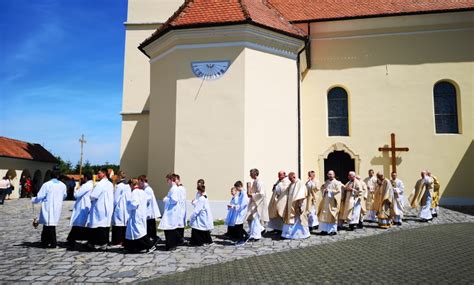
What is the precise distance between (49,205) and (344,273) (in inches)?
250

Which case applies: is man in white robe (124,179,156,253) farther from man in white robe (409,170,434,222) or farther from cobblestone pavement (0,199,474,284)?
man in white robe (409,170,434,222)

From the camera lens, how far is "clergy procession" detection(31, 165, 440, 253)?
7594 millimetres

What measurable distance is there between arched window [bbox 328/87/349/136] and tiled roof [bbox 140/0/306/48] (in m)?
3.79

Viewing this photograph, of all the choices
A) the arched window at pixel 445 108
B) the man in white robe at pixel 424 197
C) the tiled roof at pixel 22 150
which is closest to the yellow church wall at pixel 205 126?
the man in white robe at pixel 424 197

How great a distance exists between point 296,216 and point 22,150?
25982mm

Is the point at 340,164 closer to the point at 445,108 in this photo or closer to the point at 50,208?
the point at 445,108

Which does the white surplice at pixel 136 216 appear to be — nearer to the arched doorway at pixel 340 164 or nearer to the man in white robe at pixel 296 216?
the man in white robe at pixel 296 216

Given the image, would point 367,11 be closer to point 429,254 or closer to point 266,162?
point 266,162

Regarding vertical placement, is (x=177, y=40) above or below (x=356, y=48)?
below

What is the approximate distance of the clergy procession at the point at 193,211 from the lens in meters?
7.59

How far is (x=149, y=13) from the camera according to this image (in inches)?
702

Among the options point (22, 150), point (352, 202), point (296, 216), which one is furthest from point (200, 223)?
point (22, 150)

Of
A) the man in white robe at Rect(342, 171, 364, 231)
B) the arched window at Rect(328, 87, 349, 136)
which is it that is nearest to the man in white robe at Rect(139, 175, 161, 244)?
the man in white robe at Rect(342, 171, 364, 231)

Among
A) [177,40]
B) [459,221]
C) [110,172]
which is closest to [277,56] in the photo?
[177,40]
